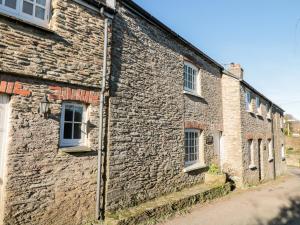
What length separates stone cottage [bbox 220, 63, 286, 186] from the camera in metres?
13.7

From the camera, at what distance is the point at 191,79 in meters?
11.7

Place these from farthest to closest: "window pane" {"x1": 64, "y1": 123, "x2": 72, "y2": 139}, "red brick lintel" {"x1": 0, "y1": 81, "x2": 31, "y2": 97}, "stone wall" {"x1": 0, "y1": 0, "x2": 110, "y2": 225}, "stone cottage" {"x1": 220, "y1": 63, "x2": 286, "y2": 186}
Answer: "stone cottage" {"x1": 220, "y1": 63, "x2": 286, "y2": 186}, "window pane" {"x1": 64, "y1": 123, "x2": 72, "y2": 139}, "stone wall" {"x1": 0, "y1": 0, "x2": 110, "y2": 225}, "red brick lintel" {"x1": 0, "y1": 81, "x2": 31, "y2": 97}

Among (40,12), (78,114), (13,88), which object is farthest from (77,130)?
(40,12)

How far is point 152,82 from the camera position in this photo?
29.1ft

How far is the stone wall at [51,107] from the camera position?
5109mm

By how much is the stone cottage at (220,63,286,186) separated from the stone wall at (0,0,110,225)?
30.4 feet

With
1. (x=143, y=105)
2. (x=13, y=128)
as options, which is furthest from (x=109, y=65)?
(x=13, y=128)

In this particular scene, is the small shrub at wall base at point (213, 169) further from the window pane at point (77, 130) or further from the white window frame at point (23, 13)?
the white window frame at point (23, 13)

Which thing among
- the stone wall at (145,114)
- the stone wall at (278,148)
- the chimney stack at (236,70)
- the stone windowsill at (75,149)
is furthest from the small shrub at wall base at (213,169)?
the stone wall at (278,148)

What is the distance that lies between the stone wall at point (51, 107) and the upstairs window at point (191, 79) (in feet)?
17.1

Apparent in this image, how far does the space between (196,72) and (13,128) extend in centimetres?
884

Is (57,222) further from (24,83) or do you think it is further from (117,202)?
(24,83)

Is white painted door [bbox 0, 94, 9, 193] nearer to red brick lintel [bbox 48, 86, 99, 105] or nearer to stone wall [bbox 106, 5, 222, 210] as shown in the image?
red brick lintel [bbox 48, 86, 99, 105]

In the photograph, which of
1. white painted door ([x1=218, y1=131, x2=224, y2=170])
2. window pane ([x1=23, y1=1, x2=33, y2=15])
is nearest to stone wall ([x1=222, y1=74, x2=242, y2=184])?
white painted door ([x1=218, y1=131, x2=224, y2=170])
